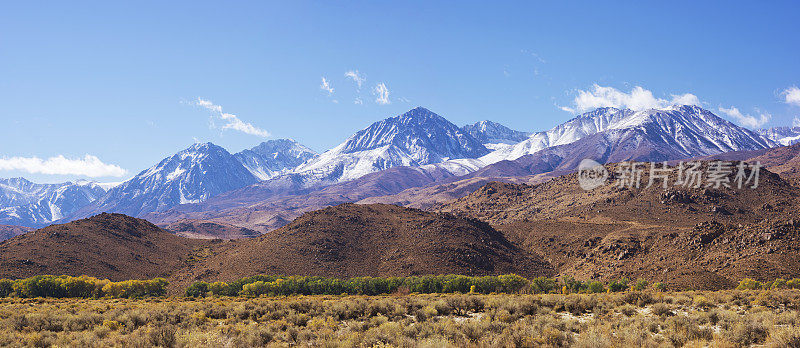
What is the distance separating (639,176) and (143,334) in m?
136

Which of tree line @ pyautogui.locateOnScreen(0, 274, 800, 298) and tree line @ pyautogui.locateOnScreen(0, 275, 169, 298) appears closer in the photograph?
tree line @ pyautogui.locateOnScreen(0, 274, 800, 298)

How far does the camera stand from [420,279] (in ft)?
206

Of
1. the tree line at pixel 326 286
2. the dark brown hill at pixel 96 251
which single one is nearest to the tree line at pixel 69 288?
the tree line at pixel 326 286

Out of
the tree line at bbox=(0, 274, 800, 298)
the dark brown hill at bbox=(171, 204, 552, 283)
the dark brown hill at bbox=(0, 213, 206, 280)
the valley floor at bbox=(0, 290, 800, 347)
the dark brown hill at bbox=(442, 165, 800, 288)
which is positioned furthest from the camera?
the dark brown hill at bbox=(0, 213, 206, 280)

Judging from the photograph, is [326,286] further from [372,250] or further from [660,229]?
[660,229]

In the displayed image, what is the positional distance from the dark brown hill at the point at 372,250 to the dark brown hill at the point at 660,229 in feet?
30.0

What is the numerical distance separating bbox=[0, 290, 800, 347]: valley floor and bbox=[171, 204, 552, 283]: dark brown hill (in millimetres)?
50966

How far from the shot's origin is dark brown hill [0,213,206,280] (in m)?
87.4

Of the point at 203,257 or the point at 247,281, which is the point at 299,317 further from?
the point at 203,257

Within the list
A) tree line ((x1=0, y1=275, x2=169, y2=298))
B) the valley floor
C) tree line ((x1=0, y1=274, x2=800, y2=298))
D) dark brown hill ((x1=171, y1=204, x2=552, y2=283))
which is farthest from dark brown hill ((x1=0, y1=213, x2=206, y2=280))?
the valley floor

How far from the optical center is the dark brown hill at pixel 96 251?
287 feet

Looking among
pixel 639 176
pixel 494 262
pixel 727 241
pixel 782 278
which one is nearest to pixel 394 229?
pixel 494 262

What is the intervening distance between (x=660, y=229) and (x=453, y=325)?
257 ft

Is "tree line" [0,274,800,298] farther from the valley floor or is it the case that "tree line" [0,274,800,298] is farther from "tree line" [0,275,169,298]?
the valley floor
